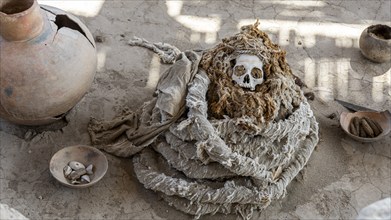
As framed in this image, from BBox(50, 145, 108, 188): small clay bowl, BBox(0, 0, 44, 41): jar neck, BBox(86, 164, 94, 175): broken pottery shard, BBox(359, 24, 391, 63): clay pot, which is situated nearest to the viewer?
BBox(0, 0, 44, 41): jar neck

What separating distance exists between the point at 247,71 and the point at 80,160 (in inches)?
65.6

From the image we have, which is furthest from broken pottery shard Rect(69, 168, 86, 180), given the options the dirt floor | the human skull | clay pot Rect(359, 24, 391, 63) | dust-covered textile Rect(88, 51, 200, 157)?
clay pot Rect(359, 24, 391, 63)

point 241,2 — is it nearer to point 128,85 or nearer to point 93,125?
point 128,85

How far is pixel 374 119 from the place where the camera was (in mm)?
5848

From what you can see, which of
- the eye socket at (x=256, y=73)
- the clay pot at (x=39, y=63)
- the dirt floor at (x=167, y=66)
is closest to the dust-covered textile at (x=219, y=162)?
the dirt floor at (x=167, y=66)

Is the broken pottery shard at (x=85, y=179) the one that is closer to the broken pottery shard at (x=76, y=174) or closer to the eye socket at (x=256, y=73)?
the broken pottery shard at (x=76, y=174)

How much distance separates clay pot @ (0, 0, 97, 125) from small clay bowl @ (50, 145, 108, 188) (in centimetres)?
37

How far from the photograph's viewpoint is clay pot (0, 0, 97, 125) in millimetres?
4844

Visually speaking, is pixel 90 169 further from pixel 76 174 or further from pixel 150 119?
pixel 150 119

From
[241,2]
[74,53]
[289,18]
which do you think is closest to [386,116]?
[289,18]

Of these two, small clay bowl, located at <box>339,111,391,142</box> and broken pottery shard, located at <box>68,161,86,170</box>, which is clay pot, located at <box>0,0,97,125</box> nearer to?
broken pottery shard, located at <box>68,161,86,170</box>

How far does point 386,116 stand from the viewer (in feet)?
19.0

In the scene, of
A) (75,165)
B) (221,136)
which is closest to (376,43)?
(221,136)

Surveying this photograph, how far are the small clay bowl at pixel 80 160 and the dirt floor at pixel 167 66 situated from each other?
0.14 metres
